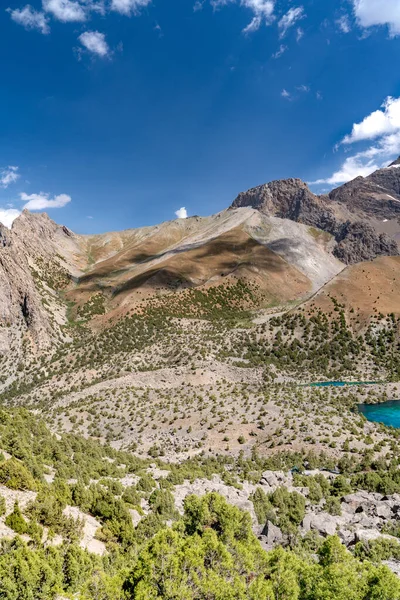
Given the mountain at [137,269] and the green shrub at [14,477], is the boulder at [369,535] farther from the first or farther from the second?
the mountain at [137,269]

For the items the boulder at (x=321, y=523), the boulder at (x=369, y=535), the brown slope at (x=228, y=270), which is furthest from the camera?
the brown slope at (x=228, y=270)

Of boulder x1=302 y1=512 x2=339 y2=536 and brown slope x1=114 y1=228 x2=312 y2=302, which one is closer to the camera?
boulder x1=302 y1=512 x2=339 y2=536

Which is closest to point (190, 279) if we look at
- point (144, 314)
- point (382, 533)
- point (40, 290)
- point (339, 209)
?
point (144, 314)

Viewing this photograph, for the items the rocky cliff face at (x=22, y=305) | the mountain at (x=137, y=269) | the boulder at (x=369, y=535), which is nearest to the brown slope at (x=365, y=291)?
the mountain at (x=137, y=269)

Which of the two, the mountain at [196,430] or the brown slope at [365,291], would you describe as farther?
the brown slope at [365,291]

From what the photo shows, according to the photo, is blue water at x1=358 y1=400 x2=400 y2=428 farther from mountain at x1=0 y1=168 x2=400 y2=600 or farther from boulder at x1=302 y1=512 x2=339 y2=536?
boulder at x1=302 y1=512 x2=339 y2=536

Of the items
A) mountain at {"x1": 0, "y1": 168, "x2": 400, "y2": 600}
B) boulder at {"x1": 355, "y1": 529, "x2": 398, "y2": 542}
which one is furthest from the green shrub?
boulder at {"x1": 355, "y1": 529, "x2": 398, "y2": 542}

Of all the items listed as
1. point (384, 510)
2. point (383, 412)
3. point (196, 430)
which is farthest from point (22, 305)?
point (384, 510)

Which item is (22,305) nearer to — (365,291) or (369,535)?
(369,535)

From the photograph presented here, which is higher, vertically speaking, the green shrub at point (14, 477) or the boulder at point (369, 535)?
the green shrub at point (14, 477)
